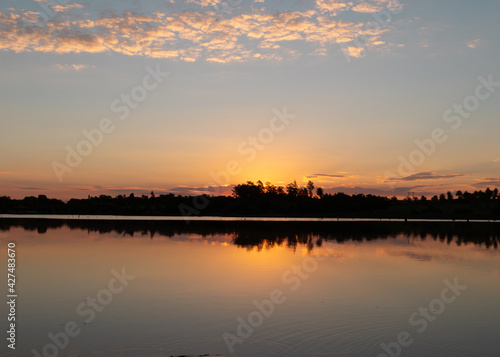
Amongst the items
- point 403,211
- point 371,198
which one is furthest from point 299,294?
point 371,198

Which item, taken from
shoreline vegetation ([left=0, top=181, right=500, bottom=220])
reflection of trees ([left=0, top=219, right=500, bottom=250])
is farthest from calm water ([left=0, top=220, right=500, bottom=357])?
shoreline vegetation ([left=0, top=181, right=500, bottom=220])

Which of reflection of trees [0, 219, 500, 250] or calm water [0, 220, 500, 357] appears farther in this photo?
reflection of trees [0, 219, 500, 250]

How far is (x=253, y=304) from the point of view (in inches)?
688

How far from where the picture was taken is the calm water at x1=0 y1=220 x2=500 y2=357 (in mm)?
12805

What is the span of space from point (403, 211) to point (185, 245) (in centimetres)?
13677

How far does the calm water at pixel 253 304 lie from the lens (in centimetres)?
1280

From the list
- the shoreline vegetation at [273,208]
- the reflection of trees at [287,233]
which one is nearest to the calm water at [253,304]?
the reflection of trees at [287,233]

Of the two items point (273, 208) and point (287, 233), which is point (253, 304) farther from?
point (273, 208)

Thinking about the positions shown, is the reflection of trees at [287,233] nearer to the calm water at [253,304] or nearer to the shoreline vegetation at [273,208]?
the calm water at [253,304]

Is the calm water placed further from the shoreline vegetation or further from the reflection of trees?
the shoreline vegetation

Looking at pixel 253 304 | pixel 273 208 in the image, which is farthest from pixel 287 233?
pixel 273 208

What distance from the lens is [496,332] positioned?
14586 millimetres

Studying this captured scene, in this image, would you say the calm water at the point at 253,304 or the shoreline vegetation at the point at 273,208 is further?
the shoreline vegetation at the point at 273,208

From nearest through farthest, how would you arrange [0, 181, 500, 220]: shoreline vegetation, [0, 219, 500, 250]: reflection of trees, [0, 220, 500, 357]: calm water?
[0, 220, 500, 357]: calm water, [0, 219, 500, 250]: reflection of trees, [0, 181, 500, 220]: shoreline vegetation
